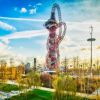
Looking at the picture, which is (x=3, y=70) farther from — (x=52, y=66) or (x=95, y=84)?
(x=52, y=66)

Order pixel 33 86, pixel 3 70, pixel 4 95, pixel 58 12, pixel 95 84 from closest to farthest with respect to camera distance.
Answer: pixel 4 95 → pixel 95 84 → pixel 33 86 → pixel 3 70 → pixel 58 12

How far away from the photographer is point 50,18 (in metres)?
19.2

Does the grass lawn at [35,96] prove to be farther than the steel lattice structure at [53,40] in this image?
No

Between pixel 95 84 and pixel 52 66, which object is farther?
pixel 52 66

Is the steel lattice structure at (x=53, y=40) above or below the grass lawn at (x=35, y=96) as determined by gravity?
above

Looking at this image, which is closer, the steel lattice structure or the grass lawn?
the grass lawn

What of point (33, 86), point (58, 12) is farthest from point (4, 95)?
point (58, 12)

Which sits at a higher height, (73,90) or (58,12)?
(58,12)

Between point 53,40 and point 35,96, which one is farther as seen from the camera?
point 53,40

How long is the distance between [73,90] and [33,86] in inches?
114

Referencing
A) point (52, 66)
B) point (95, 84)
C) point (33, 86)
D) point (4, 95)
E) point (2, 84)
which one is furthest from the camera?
point (52, 66)

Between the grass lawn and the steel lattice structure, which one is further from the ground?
the steel lattice structure

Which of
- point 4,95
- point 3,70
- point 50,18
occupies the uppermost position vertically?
point 50,18

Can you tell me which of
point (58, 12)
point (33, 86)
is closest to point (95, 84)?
point (33, 86)
